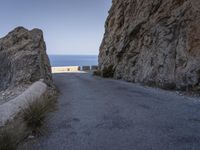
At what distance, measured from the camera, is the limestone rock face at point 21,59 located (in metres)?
13.9

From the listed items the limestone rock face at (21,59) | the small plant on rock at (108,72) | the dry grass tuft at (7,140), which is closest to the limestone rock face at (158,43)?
the small plant on rock at (108,72)

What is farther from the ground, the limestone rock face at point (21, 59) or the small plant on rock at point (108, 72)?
the limestone rock face at point (21, 59)

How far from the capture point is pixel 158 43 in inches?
664

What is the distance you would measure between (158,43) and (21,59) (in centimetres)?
887

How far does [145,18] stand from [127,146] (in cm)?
1649

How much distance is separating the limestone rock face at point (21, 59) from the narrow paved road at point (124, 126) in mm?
4068

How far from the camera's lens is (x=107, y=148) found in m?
5.09

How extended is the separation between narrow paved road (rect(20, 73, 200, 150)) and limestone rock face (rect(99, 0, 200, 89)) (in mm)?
3502

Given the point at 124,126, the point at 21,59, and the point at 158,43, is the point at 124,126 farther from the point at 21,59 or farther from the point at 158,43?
the point at 158,43

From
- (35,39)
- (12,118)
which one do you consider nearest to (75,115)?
(12,118)

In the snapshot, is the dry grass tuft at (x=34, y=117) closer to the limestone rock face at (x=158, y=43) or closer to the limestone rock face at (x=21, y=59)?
the limestone rock face at (x=21, y=59)

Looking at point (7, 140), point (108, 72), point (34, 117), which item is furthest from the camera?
point (108, 72)

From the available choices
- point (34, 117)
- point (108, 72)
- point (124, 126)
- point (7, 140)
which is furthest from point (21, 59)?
point (108, 72)


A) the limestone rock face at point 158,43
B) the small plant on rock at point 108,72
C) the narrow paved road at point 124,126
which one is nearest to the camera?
the narrow paved road at point 124,126
